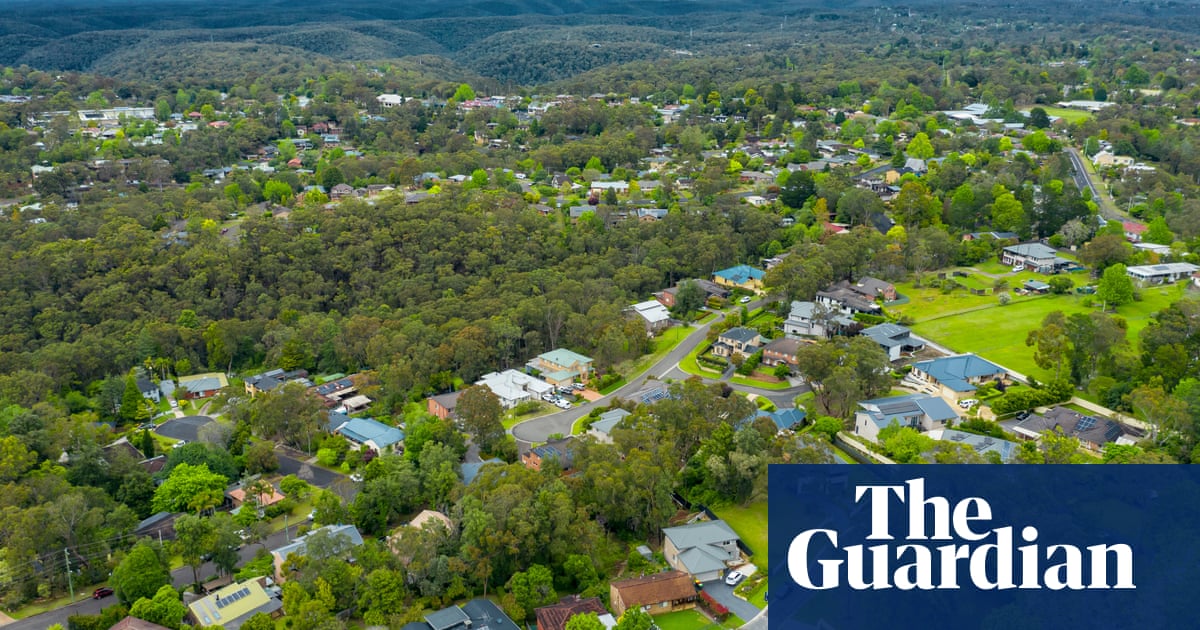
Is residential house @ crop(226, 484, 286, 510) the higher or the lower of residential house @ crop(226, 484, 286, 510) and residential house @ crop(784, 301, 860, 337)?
the lower

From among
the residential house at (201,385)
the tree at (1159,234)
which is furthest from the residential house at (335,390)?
the tree at (1159,234)

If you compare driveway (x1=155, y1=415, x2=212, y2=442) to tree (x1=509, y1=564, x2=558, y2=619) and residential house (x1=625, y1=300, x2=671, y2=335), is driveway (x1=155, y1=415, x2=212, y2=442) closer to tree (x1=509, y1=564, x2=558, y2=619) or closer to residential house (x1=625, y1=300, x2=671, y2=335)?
tree (x1=509, y1=564, x2=558, y2=619)

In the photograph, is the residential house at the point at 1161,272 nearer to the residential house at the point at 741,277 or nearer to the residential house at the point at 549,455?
the residential house at the point at 741,277

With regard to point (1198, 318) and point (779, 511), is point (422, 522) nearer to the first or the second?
point (779, 511)

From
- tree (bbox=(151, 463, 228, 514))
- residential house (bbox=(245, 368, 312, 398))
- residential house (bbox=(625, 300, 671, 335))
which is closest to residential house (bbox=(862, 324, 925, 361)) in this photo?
residential house (bbox=(625, 300, 671, 335))

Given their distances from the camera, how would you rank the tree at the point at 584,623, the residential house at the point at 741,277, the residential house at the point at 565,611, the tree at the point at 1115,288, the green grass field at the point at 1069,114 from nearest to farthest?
the tree at the point at 584,623, the residential house at the point at 565,611, the tree at the point at 1115,288, the residential house at the point at 741,277, the green grass field at the point at 1069,114

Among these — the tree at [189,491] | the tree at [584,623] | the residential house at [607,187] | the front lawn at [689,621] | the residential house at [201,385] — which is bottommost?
the residential house at [201,385]

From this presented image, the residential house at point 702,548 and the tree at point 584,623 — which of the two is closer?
the tree at point 584,623
